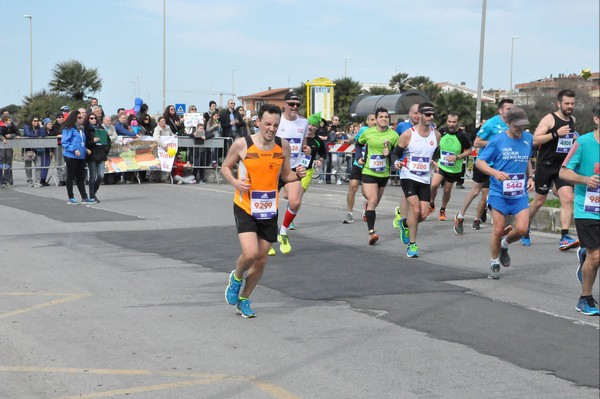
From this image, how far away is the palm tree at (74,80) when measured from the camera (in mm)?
64500

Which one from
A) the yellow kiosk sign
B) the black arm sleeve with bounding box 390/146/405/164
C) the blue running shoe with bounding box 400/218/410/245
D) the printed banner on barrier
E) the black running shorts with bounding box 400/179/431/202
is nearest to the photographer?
the black running shorts with bounding box 400/179/431/202

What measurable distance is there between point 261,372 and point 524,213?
191 inches

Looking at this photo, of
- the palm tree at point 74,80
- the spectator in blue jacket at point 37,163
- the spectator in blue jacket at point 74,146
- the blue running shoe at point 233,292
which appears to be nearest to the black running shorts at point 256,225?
the blue running shoe at point 233,292

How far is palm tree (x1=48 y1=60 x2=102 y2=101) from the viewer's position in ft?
212

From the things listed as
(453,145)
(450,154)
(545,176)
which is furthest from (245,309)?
(453,145)

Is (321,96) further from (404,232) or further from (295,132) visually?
(404,232)

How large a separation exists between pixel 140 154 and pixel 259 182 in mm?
17125

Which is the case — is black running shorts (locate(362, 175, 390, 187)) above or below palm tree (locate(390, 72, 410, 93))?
below

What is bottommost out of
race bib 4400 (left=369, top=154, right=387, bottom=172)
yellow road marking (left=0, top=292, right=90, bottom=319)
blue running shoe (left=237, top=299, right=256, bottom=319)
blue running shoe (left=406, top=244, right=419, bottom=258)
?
yellow road marking (left=0, top=292, right=90, bottom=319)

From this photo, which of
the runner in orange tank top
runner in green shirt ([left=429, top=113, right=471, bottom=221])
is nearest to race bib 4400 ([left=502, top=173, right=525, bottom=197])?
the runner in orange tank top

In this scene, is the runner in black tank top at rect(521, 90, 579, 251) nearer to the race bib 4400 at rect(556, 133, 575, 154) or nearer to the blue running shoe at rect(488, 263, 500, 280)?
the race bib 4400 at rect(556, 133, 575, 154)

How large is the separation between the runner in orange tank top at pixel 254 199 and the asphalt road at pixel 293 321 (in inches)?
12.4

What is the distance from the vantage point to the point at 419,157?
11.8m

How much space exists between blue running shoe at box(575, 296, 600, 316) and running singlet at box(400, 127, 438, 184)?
3.94 meters
